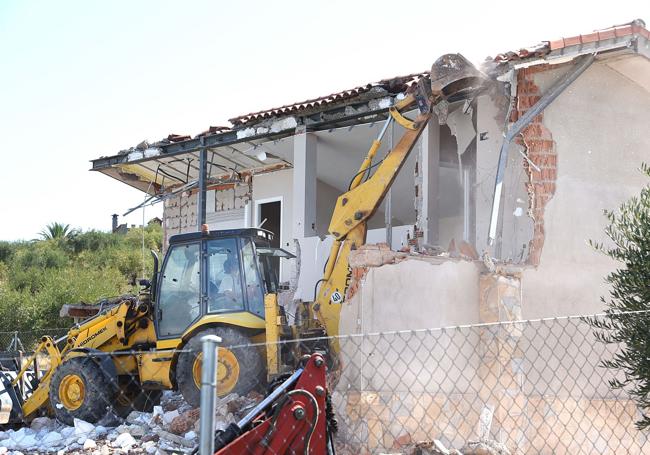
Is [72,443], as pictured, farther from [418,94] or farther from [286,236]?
[286,236]

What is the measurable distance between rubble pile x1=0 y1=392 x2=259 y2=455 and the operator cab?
114 cm

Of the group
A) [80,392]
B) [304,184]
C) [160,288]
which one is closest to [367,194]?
[160,288]

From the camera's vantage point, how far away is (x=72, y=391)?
31.9 feet

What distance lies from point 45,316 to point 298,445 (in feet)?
85.3

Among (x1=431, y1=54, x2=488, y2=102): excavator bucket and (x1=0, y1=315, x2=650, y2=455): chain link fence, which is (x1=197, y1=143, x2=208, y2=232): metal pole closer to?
(x1=0, y1=315, x2=650, y2=455): chain link fence

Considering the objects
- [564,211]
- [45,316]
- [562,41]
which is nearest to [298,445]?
[564,211]

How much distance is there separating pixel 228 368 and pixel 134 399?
2244 mm

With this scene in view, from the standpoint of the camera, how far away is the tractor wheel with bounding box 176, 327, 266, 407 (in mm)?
8508

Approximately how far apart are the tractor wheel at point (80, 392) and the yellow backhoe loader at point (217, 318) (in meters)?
0.01

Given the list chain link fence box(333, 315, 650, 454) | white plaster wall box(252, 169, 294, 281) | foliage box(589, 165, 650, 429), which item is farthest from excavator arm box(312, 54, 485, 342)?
white plaster wall box(252, 169, 294, 281)

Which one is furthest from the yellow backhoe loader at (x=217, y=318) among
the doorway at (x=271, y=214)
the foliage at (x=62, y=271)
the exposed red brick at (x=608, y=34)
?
the foliage at (x=62, y=271)

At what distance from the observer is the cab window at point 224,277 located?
9219mm

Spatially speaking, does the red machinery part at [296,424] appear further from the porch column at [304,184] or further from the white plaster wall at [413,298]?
the porch column at [304,184]

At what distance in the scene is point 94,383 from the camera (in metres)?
9.59
